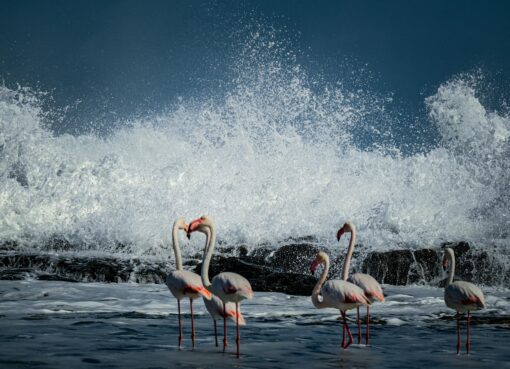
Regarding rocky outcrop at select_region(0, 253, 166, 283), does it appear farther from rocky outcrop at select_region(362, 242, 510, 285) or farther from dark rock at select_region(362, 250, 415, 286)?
rocky outcrop at select_region(362, 242, 510, 285)

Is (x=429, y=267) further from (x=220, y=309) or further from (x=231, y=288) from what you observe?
(x=231, y=288)

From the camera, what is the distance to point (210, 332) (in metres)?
7.04

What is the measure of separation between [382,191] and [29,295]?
10168 millimetres

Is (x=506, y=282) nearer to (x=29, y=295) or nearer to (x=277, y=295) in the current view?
(x=277, y=295)

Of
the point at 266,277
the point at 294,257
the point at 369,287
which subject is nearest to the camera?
the point at 369,287

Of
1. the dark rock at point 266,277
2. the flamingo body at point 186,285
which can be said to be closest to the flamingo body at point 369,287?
the flamingo body at point 186,285

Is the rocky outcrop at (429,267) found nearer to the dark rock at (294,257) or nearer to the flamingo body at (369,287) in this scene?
the dark rock at (294,257)

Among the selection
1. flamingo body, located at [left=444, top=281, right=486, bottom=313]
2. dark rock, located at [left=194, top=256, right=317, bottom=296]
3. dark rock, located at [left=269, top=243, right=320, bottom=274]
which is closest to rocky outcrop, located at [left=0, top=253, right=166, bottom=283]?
dark rock, located at [left=194, top=256, right=317, bottom=296]

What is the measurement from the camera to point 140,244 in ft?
45.3

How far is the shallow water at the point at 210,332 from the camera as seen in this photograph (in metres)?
5.52

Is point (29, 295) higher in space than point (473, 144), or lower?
lower

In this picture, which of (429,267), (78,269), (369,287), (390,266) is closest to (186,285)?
(369,287)

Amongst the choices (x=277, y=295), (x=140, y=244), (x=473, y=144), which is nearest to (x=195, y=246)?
(x=140, y=244)

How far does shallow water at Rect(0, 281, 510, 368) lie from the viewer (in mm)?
5523
